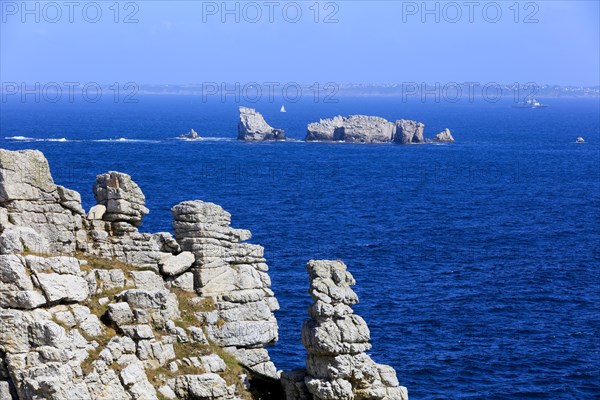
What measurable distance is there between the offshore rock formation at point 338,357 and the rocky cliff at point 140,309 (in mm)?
50

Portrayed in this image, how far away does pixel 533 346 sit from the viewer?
83812 mm

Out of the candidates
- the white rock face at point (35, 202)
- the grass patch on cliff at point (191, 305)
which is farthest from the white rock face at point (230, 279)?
the white rock face at point (35, 202)

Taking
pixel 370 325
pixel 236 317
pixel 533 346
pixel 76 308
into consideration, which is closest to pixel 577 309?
pixel 533 346

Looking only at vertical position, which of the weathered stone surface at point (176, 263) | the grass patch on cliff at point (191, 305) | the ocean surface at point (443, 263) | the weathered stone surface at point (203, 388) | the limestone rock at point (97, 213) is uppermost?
the limestone rock at point (97, 213)

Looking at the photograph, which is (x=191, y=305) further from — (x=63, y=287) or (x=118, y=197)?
(x=63, y=287)

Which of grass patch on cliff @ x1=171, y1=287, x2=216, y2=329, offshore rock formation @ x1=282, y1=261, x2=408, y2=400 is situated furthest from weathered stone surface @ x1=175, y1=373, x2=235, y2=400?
grass patch on cliff @ x1=171, y1=287, x2=216, y2=329

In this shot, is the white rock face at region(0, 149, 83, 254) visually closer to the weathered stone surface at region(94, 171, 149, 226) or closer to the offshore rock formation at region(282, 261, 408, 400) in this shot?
the weathered stone surface at region(94, 171, 149, 226)

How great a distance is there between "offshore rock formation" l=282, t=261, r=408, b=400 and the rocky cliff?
0.05 m

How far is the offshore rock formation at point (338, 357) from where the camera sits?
44.1m

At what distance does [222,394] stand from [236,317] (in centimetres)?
570

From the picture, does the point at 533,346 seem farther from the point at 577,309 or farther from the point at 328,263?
the point at 328,263

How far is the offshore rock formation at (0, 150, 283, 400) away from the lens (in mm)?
41188

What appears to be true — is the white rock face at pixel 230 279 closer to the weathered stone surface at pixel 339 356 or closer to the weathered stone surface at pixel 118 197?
the weathered stone surface at pixel 118 197

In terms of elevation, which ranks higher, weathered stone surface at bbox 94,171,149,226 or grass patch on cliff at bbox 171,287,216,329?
weathered stone surface at bbox 94,171,149,226
